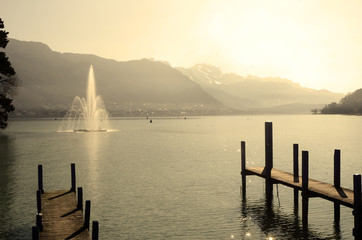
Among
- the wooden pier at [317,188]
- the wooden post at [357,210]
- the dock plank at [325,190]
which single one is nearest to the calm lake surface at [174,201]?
the wooden pier at [317,188]

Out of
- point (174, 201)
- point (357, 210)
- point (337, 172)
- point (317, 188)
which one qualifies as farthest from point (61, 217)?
point (337, 172)

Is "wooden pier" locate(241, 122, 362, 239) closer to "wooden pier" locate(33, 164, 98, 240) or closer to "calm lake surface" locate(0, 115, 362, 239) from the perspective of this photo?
"calm lake surface" locate(0, 115, 362, 239)

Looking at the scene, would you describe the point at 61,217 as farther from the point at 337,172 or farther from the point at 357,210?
the point at 337,172

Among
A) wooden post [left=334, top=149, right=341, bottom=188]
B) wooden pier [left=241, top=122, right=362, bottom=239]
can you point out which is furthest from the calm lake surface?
wooden post [left=334, top=149, right=341, bottom=188]

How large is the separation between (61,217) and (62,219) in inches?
13.9

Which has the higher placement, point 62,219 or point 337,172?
point 337,172

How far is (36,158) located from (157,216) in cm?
3706

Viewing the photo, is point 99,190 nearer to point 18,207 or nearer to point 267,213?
point 18,207

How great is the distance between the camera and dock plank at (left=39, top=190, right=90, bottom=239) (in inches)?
749

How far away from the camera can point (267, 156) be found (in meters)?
31.8

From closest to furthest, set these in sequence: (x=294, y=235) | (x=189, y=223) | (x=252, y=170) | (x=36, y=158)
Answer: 1. (x=294, y=235)
2. (x=189, y=223)
3. (x=252, y=170)
4. (x=36, y=158)

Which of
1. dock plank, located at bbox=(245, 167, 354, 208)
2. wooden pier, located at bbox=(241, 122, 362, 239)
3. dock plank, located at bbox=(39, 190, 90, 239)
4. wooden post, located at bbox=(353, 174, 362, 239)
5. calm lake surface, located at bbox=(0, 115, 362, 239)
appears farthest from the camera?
calm lake surface, located at bbox=(0, 115, 362, 239)

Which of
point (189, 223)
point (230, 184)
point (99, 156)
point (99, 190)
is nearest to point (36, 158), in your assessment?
point (99, 156)

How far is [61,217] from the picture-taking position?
2152 centimetres
